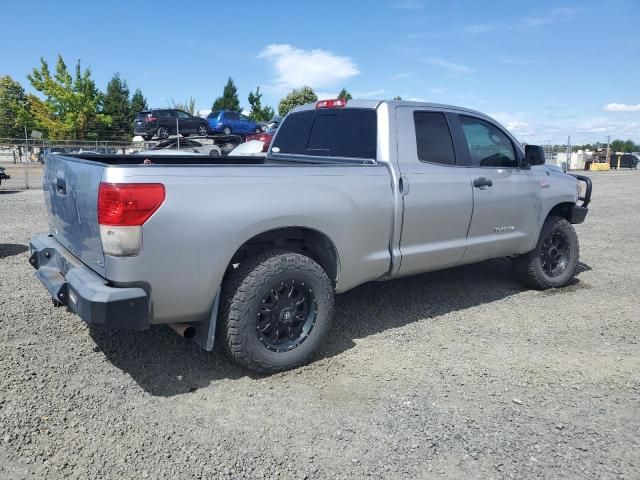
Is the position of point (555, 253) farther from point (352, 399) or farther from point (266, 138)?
point (266, 138)

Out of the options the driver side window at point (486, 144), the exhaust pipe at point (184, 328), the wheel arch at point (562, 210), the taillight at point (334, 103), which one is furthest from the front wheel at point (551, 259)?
the exhaust pipe at point (184, 328)

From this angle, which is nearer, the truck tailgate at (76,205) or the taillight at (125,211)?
the taillight at (125,211)

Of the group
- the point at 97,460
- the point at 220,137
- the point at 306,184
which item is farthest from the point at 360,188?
the point at 220,137

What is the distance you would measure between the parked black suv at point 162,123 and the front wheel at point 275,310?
2564 centimetres

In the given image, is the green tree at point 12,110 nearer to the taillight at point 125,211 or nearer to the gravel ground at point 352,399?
the gravel ground at point 352,399

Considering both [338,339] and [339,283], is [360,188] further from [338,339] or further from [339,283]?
[338,339]

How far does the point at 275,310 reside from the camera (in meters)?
3.65

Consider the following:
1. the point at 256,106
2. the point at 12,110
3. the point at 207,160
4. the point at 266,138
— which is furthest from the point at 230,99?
the point at 207,160

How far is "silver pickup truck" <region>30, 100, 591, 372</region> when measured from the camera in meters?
3.03

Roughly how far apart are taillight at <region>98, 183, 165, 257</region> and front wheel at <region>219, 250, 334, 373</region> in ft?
2.44

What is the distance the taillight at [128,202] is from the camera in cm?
293

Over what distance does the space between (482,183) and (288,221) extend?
7.20 feet

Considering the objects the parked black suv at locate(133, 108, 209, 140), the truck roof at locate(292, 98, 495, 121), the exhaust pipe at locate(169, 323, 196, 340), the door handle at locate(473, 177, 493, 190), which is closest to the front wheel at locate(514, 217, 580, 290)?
the door handle at locate(473, 177, 493, 190)

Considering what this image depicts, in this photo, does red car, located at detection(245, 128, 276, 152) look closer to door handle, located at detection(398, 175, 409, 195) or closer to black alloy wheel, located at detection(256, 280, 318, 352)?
door handle, located at detection(398, 175, 409, 195)
